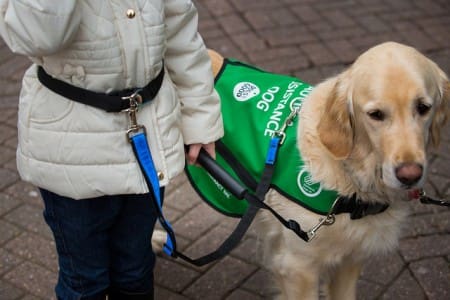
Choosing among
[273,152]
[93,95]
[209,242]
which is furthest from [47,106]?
[209,242]

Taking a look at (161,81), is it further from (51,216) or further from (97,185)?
(51,216)

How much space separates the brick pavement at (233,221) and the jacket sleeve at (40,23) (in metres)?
1.62

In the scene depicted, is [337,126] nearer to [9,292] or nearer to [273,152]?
[273,152]

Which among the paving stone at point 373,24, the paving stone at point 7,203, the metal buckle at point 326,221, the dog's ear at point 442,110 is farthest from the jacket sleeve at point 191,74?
the paving stone at point 373,24

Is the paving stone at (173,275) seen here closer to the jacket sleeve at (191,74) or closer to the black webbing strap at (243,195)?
the black webbing strap at (243,195)

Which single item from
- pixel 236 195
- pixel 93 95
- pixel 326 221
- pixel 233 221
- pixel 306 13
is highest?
pixel 93 95

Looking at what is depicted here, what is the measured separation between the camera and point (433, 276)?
3314mm

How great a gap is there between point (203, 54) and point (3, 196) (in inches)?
77.0

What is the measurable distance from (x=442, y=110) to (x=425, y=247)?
1210mm

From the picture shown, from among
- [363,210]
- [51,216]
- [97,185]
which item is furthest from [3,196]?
[363,210]

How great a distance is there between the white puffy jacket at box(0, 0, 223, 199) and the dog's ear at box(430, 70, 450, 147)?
30.8 inches

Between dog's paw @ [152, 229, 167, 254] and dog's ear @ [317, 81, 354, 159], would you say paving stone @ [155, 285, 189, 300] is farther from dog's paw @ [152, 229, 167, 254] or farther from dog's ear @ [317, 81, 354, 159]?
dog's ear @ [317, 81, 354, 159]

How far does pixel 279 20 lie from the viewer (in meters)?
5.70

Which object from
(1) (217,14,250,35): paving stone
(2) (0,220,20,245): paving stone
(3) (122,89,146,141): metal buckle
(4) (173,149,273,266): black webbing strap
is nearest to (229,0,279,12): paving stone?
(1) (217,14,250,35): paving stone
